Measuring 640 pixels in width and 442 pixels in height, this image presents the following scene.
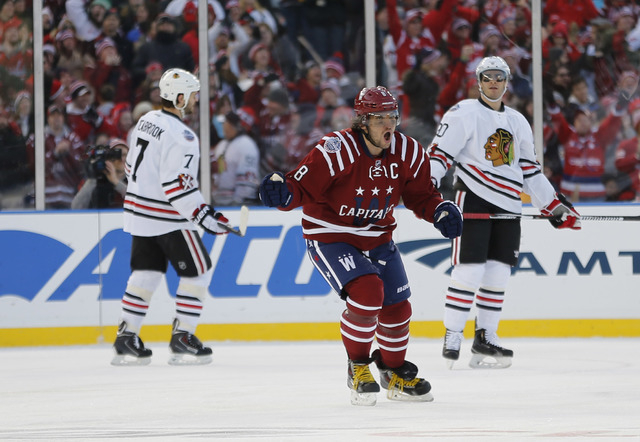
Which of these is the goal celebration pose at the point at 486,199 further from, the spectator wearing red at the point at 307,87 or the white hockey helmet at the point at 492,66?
the spectator wearing red at the point at 307,87

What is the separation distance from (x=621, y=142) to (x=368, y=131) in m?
4.99

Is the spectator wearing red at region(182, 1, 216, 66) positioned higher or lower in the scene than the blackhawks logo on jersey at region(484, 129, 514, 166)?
higher

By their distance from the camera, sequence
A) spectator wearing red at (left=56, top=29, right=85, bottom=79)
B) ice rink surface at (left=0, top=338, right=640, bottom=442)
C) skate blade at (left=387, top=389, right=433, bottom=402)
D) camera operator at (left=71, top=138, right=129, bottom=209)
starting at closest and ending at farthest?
ice rink surface at (left=0, top=338, right=640, bottom=442), skate blade at (left=387, top=389, right=433, bottom=402), camera operator at (left=71, top=138, right=129, bottom=209), spectator wearing red at (left=56, top=29, right=85, bottom=79)

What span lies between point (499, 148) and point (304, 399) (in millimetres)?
1866

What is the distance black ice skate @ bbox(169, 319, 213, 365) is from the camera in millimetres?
6473

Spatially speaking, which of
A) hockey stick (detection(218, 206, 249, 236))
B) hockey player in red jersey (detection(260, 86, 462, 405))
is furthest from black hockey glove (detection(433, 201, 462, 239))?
hockey stick (detection(218, 206, 249, 236))

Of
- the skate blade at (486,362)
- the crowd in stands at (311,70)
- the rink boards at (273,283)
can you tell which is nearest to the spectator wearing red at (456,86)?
the crowd in stands at (311,70)

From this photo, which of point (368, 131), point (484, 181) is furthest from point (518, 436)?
point (484, 181)

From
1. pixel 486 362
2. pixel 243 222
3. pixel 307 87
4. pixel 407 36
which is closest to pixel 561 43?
pixel 407 36

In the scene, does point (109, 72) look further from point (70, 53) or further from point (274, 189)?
point (274, 189)

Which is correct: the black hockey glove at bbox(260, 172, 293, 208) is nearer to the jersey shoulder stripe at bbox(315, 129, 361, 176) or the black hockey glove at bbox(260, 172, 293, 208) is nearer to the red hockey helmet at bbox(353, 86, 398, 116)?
the jersey shoulder stripe at bbox(315, 129, 361, 176)

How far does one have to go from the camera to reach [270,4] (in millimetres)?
9281

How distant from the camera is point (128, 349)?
639 centimetres

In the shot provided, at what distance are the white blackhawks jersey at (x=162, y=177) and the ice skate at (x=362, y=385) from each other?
1.96 meters
